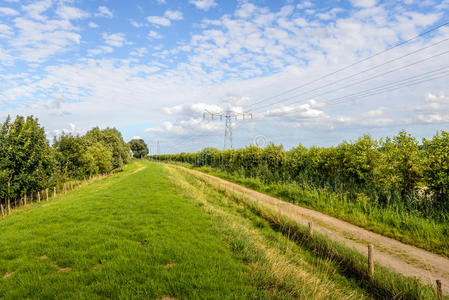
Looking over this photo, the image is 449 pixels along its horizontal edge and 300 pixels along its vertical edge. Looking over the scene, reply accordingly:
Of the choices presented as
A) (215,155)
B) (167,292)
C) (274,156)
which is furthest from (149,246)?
(215,155)

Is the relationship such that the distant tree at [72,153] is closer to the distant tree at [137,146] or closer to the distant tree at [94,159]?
the distant tree at [94,159]

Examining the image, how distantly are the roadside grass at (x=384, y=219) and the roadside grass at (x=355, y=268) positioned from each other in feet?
11.1

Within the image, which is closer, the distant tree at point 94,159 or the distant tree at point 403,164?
the distant tree at point 403,164

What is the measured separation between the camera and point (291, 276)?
5613 mm

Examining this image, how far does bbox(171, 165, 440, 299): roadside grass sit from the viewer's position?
18.5ft

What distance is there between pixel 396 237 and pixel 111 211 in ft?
44.9

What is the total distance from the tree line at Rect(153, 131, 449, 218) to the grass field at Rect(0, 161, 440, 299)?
6970 millimetres

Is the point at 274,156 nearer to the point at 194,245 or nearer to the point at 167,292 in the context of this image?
the point at 194,245

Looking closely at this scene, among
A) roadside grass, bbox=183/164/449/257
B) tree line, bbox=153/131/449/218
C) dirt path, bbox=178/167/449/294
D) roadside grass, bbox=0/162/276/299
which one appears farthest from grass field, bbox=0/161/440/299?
tree line, bbox=153/131/449/218

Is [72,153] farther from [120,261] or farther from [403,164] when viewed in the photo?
[403,164]

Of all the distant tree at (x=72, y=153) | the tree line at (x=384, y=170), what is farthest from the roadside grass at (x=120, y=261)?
the distant tree at (x=72, y=153)

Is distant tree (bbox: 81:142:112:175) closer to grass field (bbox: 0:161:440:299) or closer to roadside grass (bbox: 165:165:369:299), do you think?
grass field (bbox: 0:161:440:299)

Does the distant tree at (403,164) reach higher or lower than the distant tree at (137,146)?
lower

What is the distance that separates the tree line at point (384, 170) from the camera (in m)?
10.8
